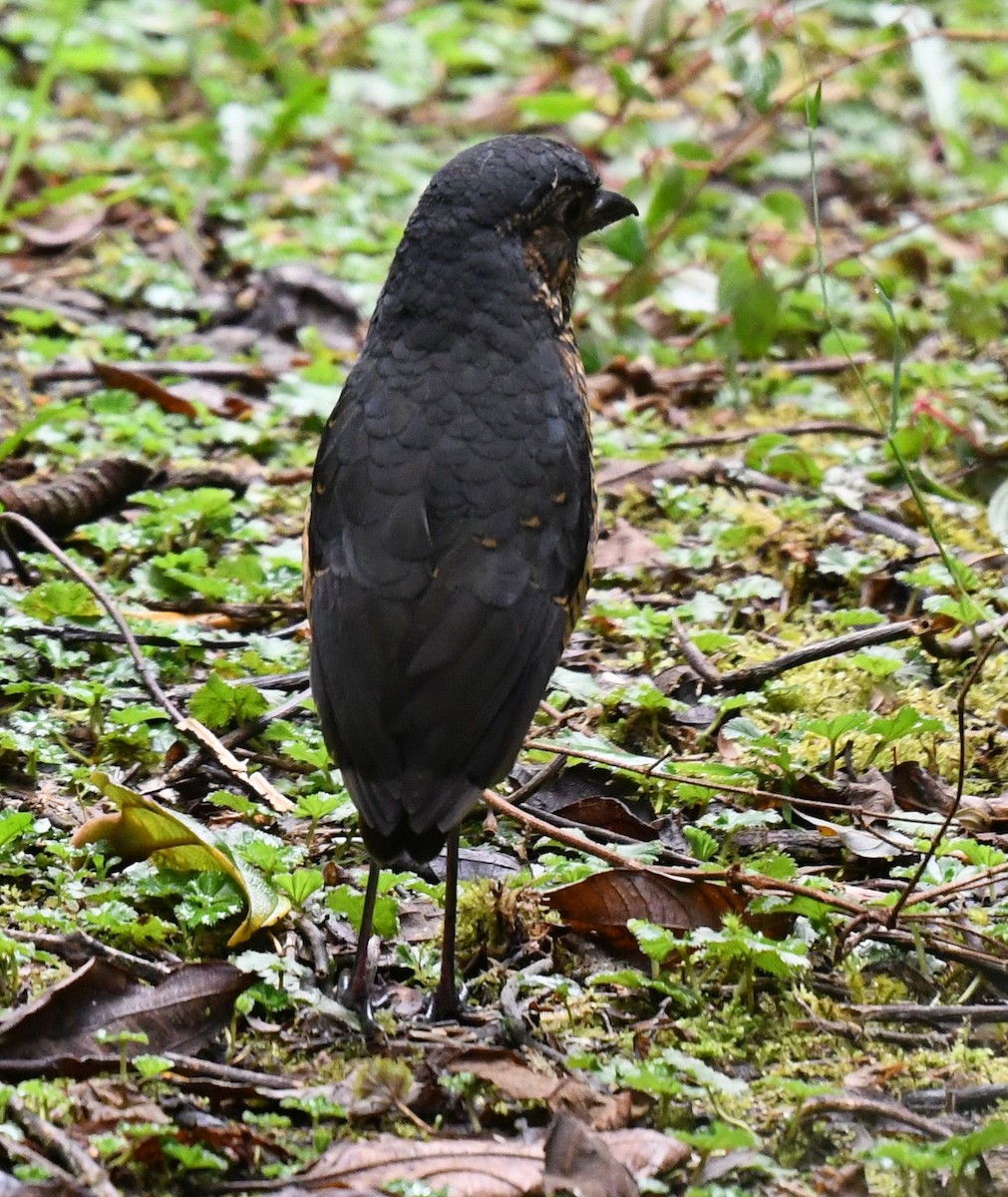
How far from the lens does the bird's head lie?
4.46 metres

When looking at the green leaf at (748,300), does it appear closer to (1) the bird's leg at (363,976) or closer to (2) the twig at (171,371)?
(2) the twig at (171,371)

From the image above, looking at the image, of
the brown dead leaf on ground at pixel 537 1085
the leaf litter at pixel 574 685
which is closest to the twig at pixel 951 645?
the leaf litter at pixel 574 685

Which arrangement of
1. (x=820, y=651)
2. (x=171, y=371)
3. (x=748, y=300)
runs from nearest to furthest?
(x=820, y=651) → (x=748, y=300) → (x=171, y=371)

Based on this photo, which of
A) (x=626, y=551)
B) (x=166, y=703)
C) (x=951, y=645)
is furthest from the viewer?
(x=626, y=551)

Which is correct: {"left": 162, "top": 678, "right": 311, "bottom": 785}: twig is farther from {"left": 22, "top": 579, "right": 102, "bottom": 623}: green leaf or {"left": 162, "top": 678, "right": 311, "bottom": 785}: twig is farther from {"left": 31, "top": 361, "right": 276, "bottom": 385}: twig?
{"left": 31, "top": 361, "right": 276, "bottom": 385}: twig

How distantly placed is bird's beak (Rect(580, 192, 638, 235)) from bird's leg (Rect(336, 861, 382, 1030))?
200 centimetres

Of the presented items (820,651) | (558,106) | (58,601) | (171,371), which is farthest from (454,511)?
(558,106)

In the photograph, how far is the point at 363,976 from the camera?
3.65 metres

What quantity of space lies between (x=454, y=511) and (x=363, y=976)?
1.05 m

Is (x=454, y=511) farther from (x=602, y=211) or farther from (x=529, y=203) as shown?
(x=602, y=211)

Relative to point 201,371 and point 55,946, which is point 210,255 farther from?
point 55,946

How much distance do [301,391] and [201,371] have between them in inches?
18.5

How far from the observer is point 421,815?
3.42m

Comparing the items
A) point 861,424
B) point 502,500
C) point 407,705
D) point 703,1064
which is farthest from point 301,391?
point 703,1064
